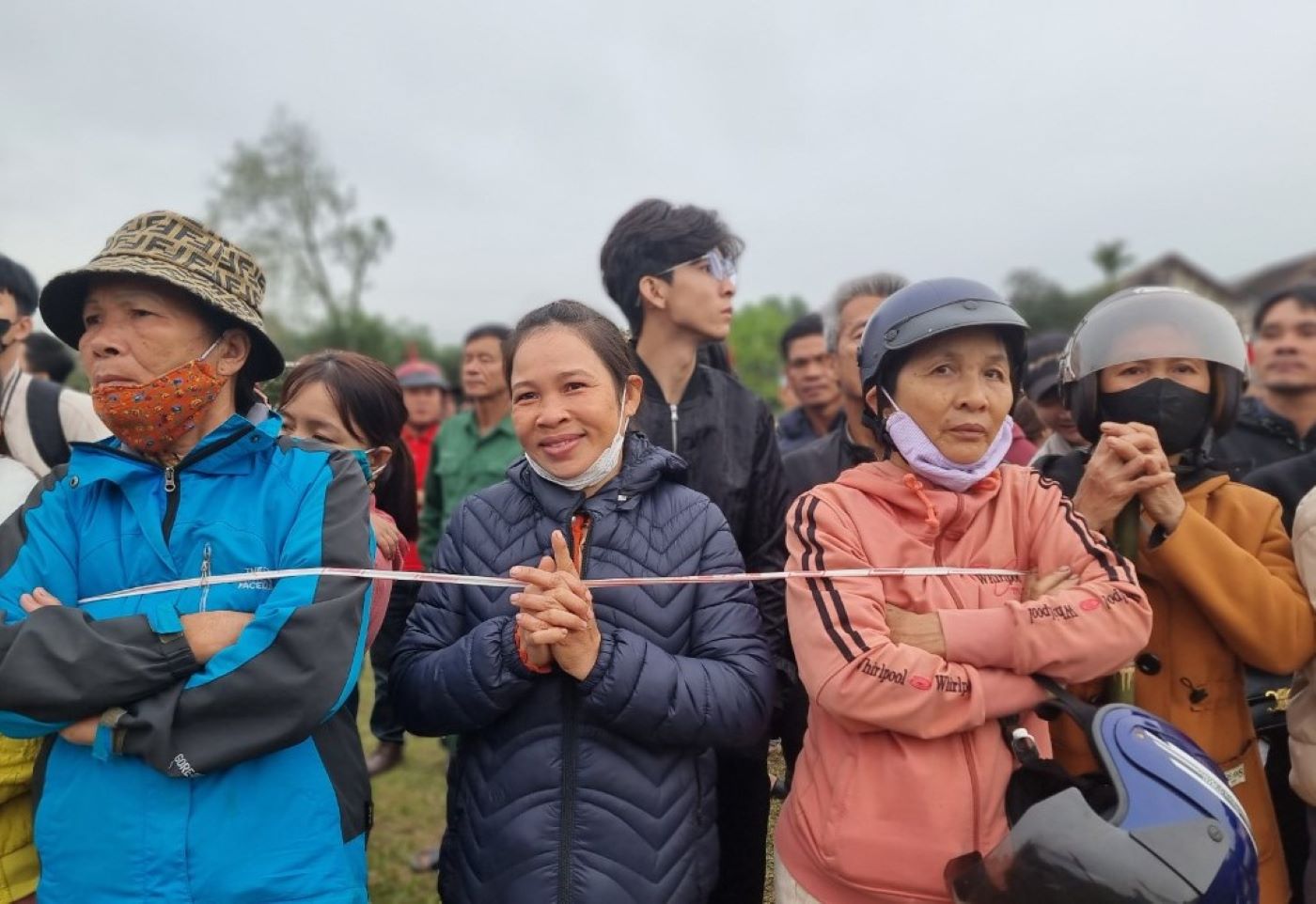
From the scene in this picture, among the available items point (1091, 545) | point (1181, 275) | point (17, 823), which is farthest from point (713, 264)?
point (1181, 275)

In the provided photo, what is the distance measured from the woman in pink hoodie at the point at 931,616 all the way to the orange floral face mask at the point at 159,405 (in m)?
1.67

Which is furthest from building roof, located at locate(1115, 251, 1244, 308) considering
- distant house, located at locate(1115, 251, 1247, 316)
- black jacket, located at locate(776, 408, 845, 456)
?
black jacket, located at locate(776, 408, 845, 456)

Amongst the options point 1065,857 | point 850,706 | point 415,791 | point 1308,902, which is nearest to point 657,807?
point 850,706

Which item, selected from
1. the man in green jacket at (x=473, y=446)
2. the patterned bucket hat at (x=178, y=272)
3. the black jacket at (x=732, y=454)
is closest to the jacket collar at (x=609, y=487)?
the black jacket at (x=732, y=454)

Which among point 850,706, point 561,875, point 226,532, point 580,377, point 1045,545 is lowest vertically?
point 561,875

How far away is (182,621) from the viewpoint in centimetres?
217

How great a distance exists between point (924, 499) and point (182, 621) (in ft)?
6.31

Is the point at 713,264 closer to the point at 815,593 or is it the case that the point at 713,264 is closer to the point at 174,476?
the point at 815,593

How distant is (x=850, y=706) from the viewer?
82.2 inches

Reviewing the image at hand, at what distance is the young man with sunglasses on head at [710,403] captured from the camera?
10.6 feet

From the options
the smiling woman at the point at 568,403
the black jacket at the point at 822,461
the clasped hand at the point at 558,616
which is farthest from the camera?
the black jacket at the point at 822,461

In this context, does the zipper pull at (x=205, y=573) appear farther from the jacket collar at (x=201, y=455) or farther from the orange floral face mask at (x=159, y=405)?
the orange floral face mask at (x=159, y=405)

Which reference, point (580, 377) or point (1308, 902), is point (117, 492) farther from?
point (1308, 902)

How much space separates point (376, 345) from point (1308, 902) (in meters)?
51.2
